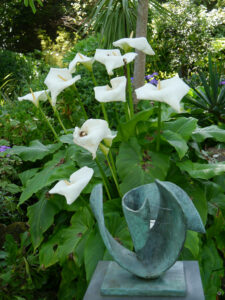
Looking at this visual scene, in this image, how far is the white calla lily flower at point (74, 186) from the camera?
1438 millimetres

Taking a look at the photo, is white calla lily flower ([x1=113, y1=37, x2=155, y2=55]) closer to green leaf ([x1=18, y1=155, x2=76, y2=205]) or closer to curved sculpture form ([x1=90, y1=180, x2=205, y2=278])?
green leaf ([x1=18, y1=155, x2=76, y2=205])

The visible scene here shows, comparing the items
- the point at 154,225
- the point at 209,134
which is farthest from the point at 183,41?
the point at 154,225

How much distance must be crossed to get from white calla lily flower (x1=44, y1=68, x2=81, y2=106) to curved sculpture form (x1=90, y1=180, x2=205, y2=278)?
1.01 m

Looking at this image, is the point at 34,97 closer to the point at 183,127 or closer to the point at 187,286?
the point at 183,127

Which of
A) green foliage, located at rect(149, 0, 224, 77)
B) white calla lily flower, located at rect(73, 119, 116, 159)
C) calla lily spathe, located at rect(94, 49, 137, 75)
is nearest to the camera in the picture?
white calla lily flower, located at rect(73, 119, 116, 159)

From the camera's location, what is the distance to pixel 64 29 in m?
15.4

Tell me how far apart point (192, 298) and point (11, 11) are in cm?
1504

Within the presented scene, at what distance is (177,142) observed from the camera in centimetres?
220

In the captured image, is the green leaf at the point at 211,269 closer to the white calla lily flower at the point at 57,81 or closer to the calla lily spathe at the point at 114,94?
the calla lily spathe at the point at 114,94

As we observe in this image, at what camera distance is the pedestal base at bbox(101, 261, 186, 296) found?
3.94 feet

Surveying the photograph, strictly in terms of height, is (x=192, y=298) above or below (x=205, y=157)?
above

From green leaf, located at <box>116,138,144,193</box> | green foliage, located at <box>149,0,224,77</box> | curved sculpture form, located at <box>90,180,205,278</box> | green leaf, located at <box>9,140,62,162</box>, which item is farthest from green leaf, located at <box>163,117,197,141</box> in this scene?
green foliage, located at <box>149,0,224,77</box>

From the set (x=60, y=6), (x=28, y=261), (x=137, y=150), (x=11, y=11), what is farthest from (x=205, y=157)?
(x=60, y=6)

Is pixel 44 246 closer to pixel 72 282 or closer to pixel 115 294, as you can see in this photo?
pixel 72 282
